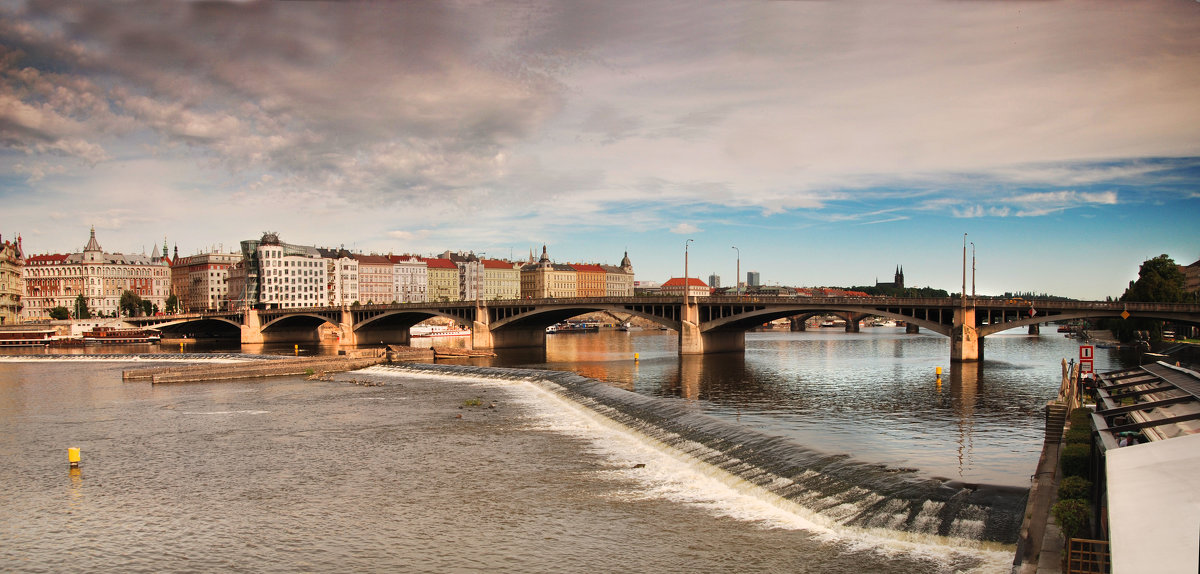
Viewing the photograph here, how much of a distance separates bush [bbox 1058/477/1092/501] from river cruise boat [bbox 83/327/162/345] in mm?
159995

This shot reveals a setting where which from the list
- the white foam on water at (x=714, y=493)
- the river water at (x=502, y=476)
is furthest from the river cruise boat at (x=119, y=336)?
the white foam on water at (x=714, y=493)

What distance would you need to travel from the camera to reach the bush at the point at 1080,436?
23406 millimetres

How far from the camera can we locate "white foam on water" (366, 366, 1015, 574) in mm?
19828

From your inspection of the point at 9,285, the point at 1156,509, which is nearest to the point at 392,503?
the point at 1156,509

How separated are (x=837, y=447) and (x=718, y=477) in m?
8.29

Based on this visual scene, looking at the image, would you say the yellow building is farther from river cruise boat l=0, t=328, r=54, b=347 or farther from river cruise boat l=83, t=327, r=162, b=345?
river cruise boat l=83, t=327, r=162, b=345

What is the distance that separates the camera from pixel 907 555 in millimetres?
19734

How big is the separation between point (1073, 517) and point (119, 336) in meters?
170

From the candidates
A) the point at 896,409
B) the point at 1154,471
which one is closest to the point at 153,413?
the point at 896,409

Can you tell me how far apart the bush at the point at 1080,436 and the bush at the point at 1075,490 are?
5461 millimetres

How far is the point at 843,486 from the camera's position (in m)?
25.0

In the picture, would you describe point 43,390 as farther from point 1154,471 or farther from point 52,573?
point 1154,471

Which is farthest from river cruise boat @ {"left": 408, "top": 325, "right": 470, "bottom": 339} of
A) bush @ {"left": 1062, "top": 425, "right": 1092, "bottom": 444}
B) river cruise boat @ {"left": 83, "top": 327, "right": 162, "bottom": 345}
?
bush @ {"left": 1062, "top": 425, "right": 1092, "bottom": 444}

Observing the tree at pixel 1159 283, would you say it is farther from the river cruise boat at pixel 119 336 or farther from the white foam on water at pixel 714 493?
the river cruise boat at pixel 119 336
